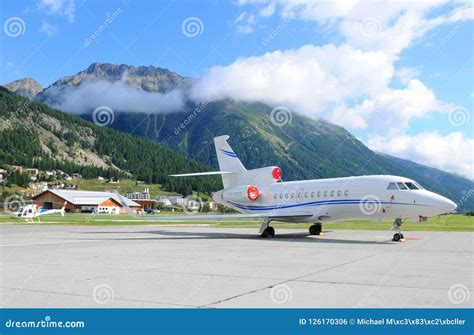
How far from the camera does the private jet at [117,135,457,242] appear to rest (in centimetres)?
2341

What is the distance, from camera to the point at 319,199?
2725 cm

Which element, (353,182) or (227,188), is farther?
(227,188)

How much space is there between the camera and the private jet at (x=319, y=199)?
2341 centimetres

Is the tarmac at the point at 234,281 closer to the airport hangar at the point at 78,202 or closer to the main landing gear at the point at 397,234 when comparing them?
the main landing gear at the point at 397,234

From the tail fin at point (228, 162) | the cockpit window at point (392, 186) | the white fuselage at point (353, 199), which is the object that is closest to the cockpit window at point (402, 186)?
the white fuselage at point (353, 199)

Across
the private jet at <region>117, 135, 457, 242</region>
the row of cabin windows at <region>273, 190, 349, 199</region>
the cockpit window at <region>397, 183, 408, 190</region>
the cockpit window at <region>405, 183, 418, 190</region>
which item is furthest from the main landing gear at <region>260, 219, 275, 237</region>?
the cockpit window at <region>405, 183, 418, 190</region>

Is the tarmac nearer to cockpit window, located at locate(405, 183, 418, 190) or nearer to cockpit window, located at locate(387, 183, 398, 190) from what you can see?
cockpit window, located at locate(405, 183, 418, 190)

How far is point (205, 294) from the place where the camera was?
8586 mm

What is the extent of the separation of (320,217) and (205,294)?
19343 millimetres

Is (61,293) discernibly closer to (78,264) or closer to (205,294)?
(205,294)

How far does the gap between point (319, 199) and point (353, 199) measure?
234 cm

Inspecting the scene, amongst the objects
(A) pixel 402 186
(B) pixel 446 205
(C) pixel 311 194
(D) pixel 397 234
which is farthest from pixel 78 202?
(B) pixel 446 205
